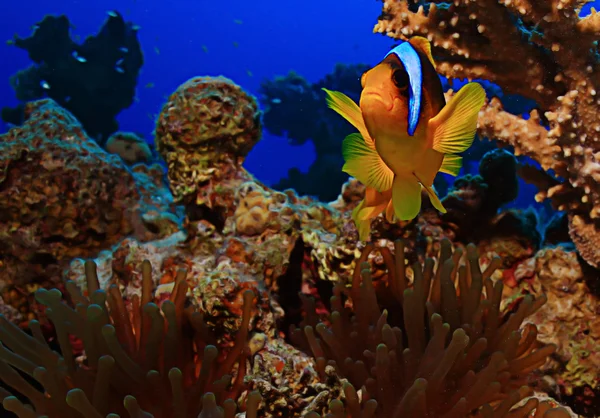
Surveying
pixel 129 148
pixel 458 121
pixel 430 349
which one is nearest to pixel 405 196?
pixel 458 121

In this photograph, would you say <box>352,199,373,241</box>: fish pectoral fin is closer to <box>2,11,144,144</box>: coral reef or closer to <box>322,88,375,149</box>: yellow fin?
<box>322,88,375,149</box>: yellow fin

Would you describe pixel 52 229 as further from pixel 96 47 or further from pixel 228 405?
pixel 96 47

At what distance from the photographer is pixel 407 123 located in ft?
3.50

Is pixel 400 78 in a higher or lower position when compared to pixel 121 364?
higher

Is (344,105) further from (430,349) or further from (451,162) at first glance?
(430,349)

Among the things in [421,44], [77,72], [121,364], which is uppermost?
[77,72]

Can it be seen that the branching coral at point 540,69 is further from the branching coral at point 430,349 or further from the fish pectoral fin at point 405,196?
the fish pectoral fin at point 405,196

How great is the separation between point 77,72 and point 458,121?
459 inches

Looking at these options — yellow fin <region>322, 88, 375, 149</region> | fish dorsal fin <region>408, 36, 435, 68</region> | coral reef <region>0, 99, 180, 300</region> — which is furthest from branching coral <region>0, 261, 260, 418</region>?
coral reef <region>0, 99, 180, 300</region>

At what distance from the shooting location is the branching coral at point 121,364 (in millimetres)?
1491

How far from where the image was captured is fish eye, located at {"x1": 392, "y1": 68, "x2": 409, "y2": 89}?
0.99 m

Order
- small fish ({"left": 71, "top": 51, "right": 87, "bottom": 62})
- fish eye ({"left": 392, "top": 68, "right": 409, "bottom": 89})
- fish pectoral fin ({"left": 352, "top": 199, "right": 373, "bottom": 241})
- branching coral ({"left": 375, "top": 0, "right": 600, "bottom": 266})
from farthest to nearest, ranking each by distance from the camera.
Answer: small fish ({"left": 71, "top": 51, "right": 87, "bottom": 62})
branching coral ({"left": 375, "top": 0, "right": 600, "bottom": 266})
fish pectoral fin ({"left": 352, "top": 199, "right": 373, "bottom": 241})
fish eye ({"left": 392, "top": 68, "right": 409, "bottom": 89})

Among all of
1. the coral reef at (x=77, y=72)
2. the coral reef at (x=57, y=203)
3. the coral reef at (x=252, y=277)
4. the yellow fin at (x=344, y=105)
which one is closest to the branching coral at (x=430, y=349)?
the coral reef at (x=252, y=277)

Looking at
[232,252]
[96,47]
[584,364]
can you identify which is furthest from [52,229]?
[96,47]
